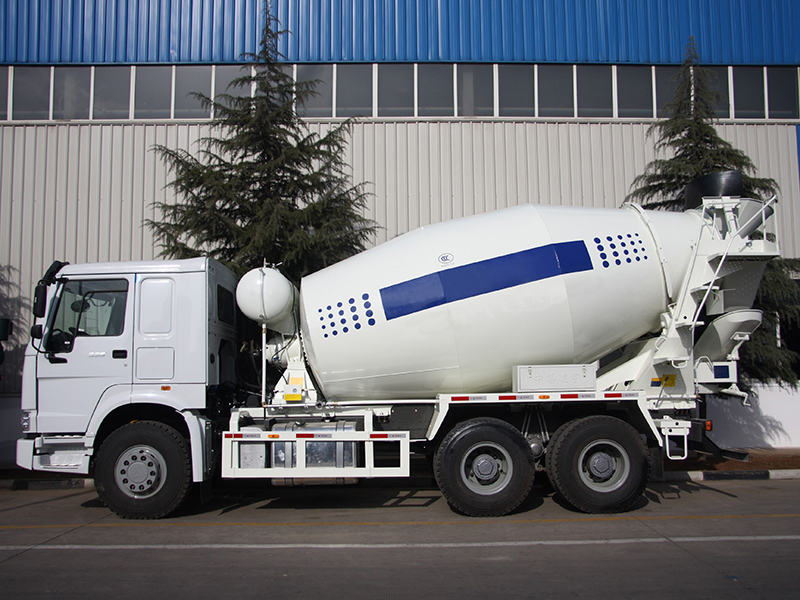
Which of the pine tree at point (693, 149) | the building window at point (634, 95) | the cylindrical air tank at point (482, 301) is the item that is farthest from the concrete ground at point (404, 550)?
the building window at point (634, 95)

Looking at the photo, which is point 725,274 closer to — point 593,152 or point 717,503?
point 717,503

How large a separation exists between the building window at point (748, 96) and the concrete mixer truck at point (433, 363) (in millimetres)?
8237

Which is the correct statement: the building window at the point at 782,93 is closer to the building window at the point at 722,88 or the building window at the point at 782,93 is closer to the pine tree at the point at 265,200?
the building window at the point at 722,88

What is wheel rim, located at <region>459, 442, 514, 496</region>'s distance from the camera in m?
6.59

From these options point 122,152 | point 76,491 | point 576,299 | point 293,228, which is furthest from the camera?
point 122,152

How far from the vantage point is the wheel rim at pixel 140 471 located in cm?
664

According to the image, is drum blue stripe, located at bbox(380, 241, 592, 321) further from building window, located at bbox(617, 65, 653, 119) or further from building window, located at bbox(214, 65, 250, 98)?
building window, located at bbox(214, 65, 250, 98)

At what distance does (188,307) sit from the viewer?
6906 mm

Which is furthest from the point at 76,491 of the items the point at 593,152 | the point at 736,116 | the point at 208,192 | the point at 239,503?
the point at 736,116

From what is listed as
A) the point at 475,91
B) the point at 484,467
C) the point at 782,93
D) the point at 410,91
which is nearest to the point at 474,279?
the point at 484,467

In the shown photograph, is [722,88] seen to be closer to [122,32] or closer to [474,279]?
[474,279]

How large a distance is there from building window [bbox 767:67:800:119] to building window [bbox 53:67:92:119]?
16.2 meters

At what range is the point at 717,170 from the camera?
34.9ft

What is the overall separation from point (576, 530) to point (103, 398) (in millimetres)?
5623
